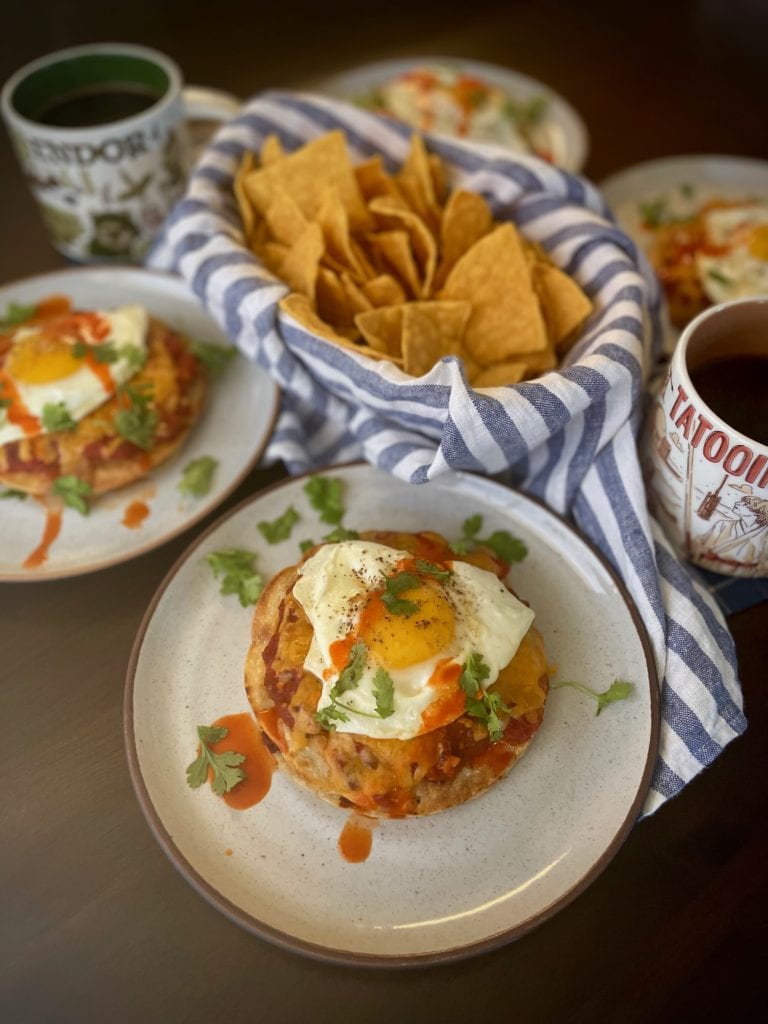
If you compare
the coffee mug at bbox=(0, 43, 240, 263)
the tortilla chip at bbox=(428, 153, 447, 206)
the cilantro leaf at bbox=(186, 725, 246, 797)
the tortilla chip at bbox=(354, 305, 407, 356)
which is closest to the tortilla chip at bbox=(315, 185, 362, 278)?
the tortilla chip at bbox=(354, 305, 407, 356)

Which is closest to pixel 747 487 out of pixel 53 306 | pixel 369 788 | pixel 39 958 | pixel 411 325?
pixel 411 325

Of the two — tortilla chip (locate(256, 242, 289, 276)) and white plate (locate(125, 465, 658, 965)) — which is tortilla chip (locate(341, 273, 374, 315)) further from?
white plate (locate(125, 465, 658, 965))

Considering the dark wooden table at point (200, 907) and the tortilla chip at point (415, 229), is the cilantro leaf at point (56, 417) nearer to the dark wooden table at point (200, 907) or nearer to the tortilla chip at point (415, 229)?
the dark wooden table at point (200, 907)

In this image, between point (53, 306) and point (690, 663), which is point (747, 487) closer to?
point (690, 663)

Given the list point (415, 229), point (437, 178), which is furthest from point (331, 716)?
point (437, 178)

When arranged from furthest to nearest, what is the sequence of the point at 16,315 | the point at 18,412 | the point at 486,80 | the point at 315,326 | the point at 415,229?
the point at 486,80 → the point at 16,315 → the point at 415,229 → the point at 18,412 → the point at 315,326

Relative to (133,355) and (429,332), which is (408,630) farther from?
(133,355)
